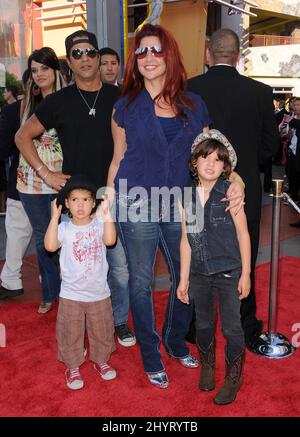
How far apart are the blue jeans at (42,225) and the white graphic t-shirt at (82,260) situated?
878 millimetres

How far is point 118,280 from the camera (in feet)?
11.4

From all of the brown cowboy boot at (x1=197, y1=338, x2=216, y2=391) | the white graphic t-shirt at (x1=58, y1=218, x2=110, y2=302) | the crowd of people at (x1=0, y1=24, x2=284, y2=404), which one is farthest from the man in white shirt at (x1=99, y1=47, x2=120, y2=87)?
the brown cowboy boot at (x1=197, y1=338, x2=216, y2=391)

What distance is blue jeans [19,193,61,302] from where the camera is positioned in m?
3.79

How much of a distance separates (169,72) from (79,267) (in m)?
1.21

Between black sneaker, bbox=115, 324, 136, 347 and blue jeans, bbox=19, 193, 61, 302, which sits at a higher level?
blue jeans, bbox=19, 193, 61, 302

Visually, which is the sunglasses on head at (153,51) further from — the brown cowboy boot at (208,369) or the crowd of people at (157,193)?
the brown cowboy boot at (208,369)

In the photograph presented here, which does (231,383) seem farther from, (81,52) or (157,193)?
(81,52)

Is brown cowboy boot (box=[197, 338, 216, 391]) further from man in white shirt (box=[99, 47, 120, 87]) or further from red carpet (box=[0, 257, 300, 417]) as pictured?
man in white shirt (box=[99, 47, 120, 87])

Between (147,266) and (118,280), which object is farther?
(118,280)

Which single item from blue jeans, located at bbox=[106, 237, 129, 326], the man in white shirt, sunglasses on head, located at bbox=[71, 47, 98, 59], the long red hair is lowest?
blue jeans, located at bbox=[106, 237, 129, 326]

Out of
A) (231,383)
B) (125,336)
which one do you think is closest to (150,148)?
(231,383)

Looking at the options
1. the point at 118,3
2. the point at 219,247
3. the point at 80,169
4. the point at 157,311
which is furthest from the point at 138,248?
the point at 118,3
